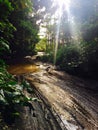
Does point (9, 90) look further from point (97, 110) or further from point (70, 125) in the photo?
point (97, 110)

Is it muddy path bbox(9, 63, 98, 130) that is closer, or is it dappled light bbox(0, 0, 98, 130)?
dappled light bbox(0, 0, 98, 130)

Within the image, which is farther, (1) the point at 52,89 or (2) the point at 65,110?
(1) the point at 52,89

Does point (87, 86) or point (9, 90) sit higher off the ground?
point (9, 90)

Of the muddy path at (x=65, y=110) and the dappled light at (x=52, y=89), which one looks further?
the muddy path at (x=65, y=110)

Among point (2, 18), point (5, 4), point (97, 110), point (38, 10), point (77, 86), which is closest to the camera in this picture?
point (5, 4)

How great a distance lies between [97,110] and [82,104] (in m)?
0.53

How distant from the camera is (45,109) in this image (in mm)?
4625

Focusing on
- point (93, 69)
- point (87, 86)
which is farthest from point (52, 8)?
point (87, 86)

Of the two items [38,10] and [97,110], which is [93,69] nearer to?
[97,110]

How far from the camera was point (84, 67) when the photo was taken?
10102mm

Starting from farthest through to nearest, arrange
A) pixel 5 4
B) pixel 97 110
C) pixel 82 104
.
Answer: pixel 82 104, pixel 97 110, pixel 5 4

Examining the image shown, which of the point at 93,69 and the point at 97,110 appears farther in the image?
the point at 93,69

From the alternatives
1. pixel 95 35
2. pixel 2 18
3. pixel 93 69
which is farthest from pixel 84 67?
pixel 2 18

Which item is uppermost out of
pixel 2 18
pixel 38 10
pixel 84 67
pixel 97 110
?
pixel 38 10
